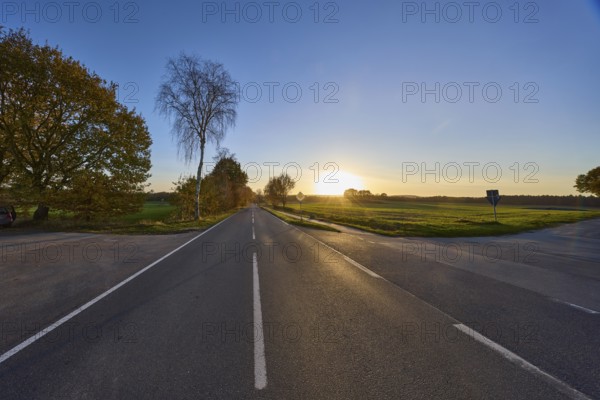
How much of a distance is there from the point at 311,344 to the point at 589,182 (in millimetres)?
82298

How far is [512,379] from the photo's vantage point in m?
2.84

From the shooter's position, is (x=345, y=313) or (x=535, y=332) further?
(x=345, y=313)

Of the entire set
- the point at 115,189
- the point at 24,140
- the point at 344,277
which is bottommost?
the point at 344,277

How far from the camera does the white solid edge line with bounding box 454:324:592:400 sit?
2.62 meters

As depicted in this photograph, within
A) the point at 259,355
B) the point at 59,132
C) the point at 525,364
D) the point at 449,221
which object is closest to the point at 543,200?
the point at 449,221

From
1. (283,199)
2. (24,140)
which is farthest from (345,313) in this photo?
(283,199)

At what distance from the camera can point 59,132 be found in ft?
58.9

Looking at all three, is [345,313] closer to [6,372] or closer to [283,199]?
[6,372]

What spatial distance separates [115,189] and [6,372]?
807 inches

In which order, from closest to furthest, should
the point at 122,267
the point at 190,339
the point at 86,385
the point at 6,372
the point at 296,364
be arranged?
1. the point at 86,385
2. the point at 6,372
3. the point at 296,364
4. the point at 190,339
5. the point at 122,267

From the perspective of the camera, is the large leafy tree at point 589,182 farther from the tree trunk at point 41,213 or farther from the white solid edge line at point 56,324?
the tree trunk at point 41,213

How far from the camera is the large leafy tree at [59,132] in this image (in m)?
16.2

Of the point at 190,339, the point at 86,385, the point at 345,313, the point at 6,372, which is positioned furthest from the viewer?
the point at 345,313

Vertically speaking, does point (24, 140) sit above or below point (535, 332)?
above
